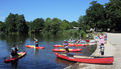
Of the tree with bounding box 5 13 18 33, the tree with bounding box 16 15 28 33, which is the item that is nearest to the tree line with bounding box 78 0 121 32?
the tree with bounding box 16 15 28 33

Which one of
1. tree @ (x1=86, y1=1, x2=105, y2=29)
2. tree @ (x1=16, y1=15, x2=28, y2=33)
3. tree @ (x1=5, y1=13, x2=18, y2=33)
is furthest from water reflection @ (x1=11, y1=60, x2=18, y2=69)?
tree @ (x1=5, y1=13, x2=18, y2=33)

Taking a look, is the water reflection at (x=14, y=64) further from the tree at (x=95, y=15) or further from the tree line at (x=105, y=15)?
the tree at (x=95, y=15)

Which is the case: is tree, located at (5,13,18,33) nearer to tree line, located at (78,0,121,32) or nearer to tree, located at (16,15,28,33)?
tree, located at (16,15,28,33)

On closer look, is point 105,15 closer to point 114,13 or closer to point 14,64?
point 114,13

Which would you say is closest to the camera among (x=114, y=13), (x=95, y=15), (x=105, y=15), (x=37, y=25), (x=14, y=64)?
(x=14, y=64)

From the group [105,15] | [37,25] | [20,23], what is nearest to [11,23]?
[20,23]

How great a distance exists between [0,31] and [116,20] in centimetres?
9428

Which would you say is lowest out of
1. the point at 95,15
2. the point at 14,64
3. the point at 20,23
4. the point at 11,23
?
the point at 14,64

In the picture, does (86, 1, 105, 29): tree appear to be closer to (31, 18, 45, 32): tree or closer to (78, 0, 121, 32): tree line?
(78, 0, 121, 32): tree line

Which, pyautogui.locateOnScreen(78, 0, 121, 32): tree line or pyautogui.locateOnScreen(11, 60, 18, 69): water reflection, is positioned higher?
pyautogui.locateOnScreen(78, 0, 121, 32): tree line

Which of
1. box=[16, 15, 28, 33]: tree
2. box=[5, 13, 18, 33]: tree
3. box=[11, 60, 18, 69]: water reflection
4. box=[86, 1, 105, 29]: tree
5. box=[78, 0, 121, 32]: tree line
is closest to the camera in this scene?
box=[11, 60, 18, 69]: water reflection

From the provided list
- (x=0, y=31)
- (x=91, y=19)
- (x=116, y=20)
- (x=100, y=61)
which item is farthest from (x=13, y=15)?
(x=100, y=61)

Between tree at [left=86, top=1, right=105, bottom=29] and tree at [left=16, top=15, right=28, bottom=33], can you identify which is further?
tree at [left=16, top=15, right=28, bottom=33]

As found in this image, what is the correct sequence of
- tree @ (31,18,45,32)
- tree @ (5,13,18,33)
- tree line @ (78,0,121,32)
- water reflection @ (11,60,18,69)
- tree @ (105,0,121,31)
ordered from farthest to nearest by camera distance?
1. tree @ (31,18,45,32)
2. tree @ (5,13,18,33)
3. tree line @ (78,0,121,32)
4. tree @ (105,0,121,31)
5. water reflection @ (11,60,18,69)
